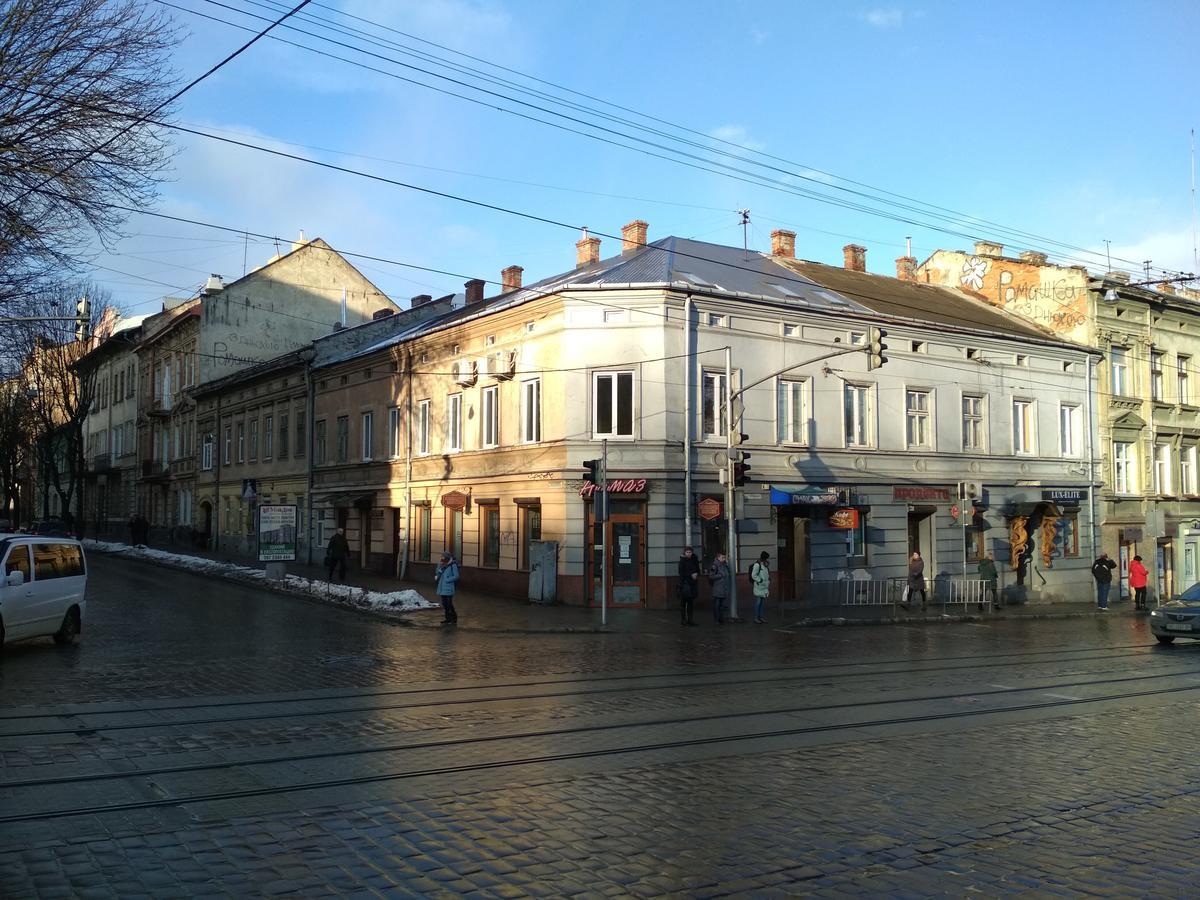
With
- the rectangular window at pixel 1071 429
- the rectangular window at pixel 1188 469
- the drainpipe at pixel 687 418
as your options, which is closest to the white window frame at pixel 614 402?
the drainpipe at pixel 687 418

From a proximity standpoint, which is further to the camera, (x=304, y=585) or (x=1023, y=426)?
(x=1023, y=426)

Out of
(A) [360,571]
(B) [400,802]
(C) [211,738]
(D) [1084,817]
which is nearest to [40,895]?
(B) [400,802]

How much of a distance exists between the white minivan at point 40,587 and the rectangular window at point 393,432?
17.3m

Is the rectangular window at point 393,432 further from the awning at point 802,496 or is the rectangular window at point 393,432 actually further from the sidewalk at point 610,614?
the awning at point 802,496

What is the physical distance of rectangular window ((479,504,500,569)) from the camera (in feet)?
95.7

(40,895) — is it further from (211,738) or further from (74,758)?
(211,738)

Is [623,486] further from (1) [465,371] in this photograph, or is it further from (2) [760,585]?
(1) [465,371]

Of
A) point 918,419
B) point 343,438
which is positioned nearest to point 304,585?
point 343,438

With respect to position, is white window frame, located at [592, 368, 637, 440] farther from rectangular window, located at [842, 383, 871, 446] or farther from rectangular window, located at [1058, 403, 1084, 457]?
rectangular window, located at [1058, 403, 1084, 457]

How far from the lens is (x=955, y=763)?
29.3ft

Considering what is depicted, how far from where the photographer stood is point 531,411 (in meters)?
28.0

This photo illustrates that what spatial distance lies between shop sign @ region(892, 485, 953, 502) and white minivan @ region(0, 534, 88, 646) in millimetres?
22069

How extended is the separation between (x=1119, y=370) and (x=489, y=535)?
25188 millimetres

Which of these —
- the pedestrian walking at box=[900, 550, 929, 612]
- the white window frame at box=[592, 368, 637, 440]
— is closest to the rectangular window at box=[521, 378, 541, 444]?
the white window frame at box=[592, 368, 637, 440]
